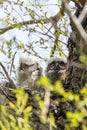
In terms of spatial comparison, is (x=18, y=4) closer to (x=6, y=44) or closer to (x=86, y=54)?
(x=6, y=44)

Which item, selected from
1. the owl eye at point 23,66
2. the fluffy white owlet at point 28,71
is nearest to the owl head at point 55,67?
the fluffy white owlet at point 28,71

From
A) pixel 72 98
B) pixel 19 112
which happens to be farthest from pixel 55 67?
pixel 72 98

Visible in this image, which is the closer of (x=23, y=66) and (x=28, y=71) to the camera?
(x=28, y=71)

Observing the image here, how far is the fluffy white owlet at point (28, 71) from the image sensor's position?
18.9 feet

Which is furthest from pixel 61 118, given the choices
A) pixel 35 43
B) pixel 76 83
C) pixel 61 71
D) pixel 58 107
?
pixel 61 71

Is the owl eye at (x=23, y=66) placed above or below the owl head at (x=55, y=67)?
below

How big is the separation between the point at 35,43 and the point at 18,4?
1.50 ft

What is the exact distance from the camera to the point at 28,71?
21.0 ft

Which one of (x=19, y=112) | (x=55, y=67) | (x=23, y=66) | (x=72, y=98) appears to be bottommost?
(x=23, y=66)

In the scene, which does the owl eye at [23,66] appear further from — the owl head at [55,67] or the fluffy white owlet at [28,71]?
the owl head at [55,67]

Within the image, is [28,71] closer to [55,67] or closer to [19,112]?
[55,67]

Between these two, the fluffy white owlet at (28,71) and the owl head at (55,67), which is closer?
the owl head at (55,67)

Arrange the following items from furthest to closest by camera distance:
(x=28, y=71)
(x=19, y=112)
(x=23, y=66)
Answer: (x=23, y=66) → (x=28, y=71) → (x=19, y=112)

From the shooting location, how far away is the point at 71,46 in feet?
11.1
